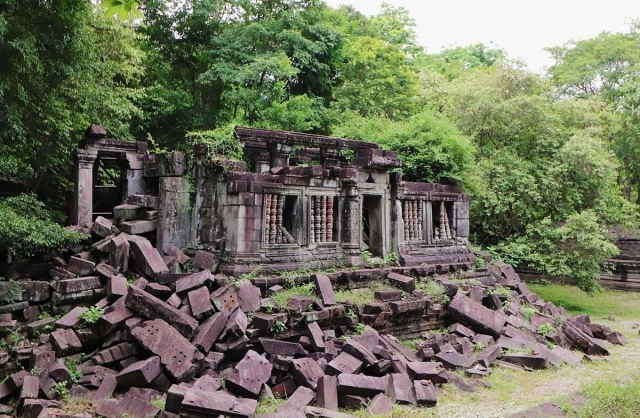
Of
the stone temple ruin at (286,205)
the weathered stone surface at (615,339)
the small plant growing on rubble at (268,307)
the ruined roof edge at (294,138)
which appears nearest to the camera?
the small plant growing on rubble at (268,307)

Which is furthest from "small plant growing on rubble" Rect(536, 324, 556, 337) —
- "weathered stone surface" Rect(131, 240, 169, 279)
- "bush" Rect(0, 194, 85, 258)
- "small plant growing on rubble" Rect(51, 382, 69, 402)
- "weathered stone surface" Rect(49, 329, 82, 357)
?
"bush" Rect(0, 194, 85, 258)

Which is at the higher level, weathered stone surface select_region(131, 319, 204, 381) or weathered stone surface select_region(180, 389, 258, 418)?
weathered stone surface select_region(131, 319, 204, 381)

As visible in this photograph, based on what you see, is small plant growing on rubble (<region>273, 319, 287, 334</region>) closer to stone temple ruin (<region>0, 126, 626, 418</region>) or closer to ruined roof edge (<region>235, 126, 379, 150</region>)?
stone temple ruin (<region>0, 126, 626, 418</region>)

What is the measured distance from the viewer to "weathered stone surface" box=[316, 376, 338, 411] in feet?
22.1

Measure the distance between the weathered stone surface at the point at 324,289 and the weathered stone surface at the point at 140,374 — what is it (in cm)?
307

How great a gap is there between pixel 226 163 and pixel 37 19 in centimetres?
494

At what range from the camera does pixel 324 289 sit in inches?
358

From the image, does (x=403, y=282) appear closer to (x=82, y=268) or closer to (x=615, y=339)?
(x=615, y=339)

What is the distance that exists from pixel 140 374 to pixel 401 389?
11.4ft

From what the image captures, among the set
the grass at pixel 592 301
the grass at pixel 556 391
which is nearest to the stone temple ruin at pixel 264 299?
the grass at pixel 556 391

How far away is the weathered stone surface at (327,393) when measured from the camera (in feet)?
22.1

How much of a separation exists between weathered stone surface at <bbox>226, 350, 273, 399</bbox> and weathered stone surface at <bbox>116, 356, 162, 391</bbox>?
958 mm

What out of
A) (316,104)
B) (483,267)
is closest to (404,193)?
(483,267)

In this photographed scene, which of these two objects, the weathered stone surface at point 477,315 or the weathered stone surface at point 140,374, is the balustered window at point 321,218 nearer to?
the weathered stone surface at point 477,315
